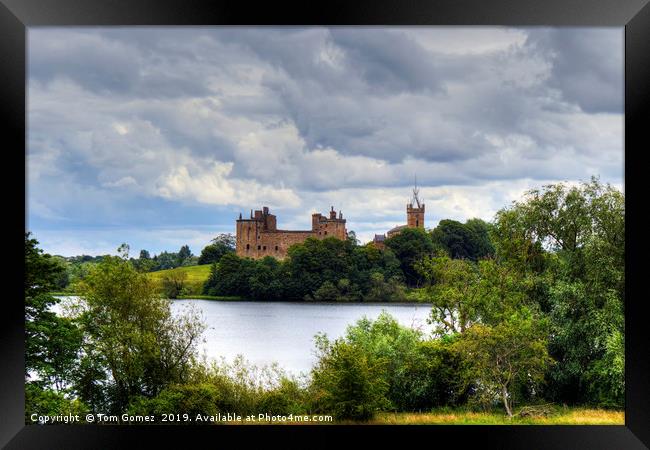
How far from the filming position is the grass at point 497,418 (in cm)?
761

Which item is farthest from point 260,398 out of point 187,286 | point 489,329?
point 187,286

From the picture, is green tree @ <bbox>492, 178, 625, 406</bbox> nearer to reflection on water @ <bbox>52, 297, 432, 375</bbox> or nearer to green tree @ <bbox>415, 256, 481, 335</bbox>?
green tree @ <bbox>415, 256, 481, 335</bbox>

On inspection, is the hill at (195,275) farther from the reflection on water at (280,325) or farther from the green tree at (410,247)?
the green tree at (410,247)

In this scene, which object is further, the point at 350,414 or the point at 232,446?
the point at 350,414

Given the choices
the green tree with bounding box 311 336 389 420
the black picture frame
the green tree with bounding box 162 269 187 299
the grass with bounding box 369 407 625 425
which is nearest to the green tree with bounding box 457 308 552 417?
the grass with bounding box 369 407 625 425

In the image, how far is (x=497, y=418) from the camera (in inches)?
308

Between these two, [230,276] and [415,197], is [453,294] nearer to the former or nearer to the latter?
[415,197]

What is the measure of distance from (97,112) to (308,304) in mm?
5426

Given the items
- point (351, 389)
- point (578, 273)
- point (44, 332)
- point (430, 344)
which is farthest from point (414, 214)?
point (44, 332)

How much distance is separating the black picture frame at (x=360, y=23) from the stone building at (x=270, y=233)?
7818 mm

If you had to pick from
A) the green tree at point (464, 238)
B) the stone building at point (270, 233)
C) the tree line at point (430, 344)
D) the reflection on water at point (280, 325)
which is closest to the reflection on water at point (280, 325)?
the reflection on water at point (280, 325)

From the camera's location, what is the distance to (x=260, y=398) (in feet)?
26.3

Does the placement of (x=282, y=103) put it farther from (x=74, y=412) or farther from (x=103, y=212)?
(x=74, y=412)

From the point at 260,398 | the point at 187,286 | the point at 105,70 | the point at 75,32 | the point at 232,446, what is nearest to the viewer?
the point at 232,446
